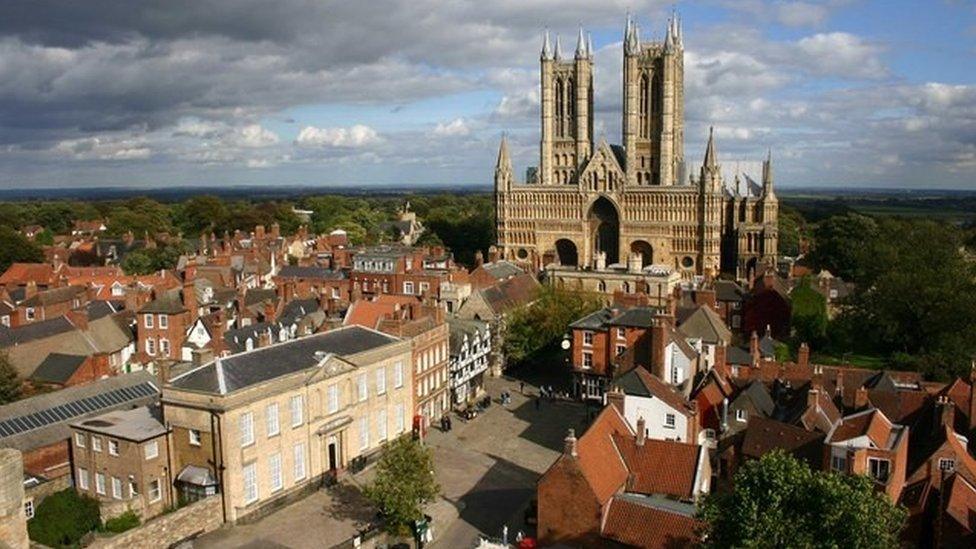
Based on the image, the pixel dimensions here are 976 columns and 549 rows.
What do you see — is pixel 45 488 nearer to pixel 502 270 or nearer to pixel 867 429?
pixel 867 429

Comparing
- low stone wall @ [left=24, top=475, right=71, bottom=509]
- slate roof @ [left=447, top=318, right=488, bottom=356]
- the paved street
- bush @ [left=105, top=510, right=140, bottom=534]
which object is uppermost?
slate roof @ [left=447, top=318, right=488, bottom=356]

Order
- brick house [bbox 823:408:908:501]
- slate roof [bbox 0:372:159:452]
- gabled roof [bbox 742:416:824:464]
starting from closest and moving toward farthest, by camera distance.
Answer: brick house [bbox 823:408:908:501]
gabled roof [bbox 742:416:824:464]
slate roof [bbox 0:372:159:452]

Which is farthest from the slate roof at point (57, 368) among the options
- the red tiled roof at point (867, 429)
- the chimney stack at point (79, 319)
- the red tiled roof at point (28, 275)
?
the red tiled roof at point (867, 429)

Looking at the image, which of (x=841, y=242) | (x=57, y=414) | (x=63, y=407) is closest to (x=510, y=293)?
(x=63, y=407)

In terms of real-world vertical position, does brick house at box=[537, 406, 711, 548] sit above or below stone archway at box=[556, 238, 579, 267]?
below

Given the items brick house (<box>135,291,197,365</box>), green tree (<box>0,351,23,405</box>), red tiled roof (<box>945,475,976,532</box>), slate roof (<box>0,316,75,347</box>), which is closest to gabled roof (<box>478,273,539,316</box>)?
brick house (<box>135,291,197,365</box>)

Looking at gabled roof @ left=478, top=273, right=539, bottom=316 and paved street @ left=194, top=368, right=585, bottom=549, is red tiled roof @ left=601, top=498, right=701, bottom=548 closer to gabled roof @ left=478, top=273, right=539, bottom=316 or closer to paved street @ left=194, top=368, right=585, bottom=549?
paved street @ left=194, top=368, right=585, bottom=549

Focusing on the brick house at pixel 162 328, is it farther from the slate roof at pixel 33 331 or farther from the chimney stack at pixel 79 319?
the slate roof at pixel 33 331
